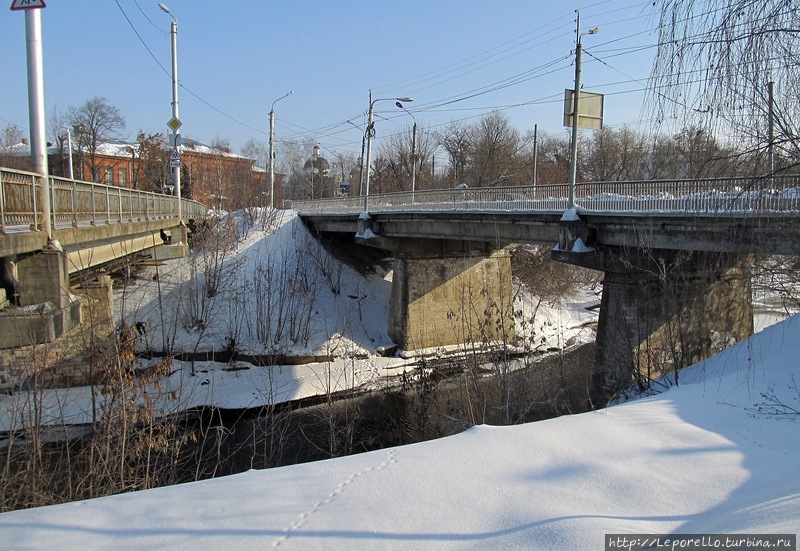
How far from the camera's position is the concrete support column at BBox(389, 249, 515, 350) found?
89.5 ft

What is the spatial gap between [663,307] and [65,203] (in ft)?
45.3

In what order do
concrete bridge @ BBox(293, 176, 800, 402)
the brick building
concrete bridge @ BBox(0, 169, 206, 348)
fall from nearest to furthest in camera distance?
concrete bridge @ BBox(0, 169, 206, 348), concrete bridge @ BBox(293, 176, 800, 402), the brick building

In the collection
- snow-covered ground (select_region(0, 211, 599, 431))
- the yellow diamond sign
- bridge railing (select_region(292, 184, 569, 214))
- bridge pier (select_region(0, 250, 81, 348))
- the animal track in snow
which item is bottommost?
snow-covered ground (select_region(0, 211, 599, 431))

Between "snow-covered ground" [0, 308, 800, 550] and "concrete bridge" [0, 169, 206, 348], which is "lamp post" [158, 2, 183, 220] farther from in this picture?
"snow-covered ground" [0, 308, 800, 550]

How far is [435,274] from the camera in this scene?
2809 centimetres

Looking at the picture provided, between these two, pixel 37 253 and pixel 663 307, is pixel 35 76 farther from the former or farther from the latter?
pixel 663 307

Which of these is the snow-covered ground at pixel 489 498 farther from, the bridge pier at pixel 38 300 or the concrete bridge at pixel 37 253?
the concrete bridge at pixel 37 253

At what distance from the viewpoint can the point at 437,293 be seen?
28.2 metres

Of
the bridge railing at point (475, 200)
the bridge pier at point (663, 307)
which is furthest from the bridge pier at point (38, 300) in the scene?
the bridge railing at point (475, 200)

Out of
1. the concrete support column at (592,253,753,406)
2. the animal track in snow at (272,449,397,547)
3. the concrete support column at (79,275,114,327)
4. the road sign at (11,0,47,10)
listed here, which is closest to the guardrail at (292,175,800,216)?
the concrete support column at (592,253,753,406)

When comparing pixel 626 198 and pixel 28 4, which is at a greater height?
pixel 28 4

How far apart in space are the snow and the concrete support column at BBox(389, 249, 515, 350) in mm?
19865

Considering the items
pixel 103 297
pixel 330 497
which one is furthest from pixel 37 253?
pixel 103 297

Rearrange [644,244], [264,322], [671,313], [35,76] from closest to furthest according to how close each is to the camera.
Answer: [35,76]
[644,244]
[671,313]
[264,322]
